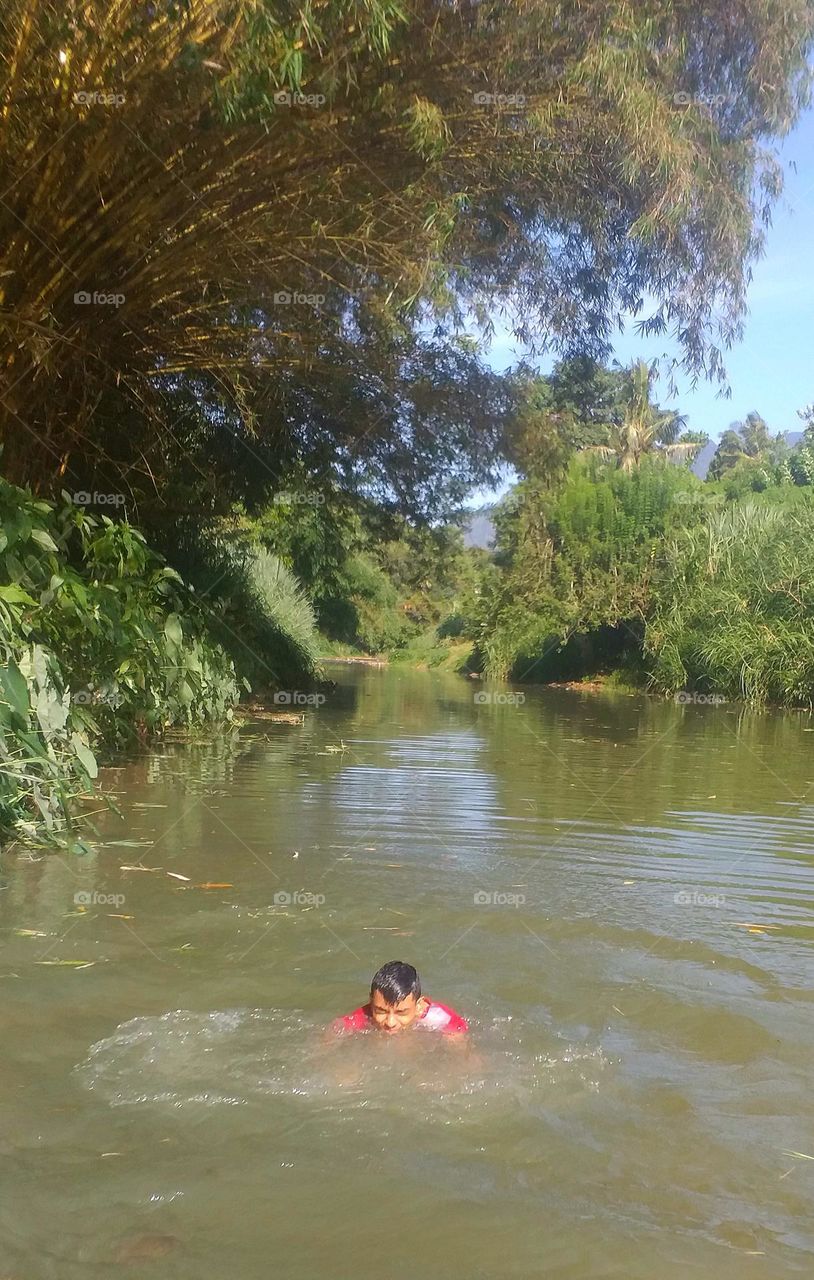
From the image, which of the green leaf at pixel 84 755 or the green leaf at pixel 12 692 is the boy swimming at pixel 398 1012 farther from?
the green leaf at pixel 84 755

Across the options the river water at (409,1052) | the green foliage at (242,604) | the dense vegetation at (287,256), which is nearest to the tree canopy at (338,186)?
the dense vegetation at (287,256)

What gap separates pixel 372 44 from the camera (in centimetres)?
643

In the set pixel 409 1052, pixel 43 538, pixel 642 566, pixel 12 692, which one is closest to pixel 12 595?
pixel 12 692

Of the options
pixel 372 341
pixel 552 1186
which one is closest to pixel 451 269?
pixel 372 341

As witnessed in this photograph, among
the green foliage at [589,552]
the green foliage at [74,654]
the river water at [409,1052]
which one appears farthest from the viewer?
the green foliage at [589,552]

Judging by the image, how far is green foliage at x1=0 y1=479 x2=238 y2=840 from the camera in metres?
6.18

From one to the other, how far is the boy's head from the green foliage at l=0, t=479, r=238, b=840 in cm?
259

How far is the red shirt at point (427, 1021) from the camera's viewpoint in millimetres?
4043

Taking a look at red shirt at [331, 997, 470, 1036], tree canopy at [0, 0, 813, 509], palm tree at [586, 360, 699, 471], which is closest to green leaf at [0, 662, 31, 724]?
red shirt at [331, 997, 470, 1036]

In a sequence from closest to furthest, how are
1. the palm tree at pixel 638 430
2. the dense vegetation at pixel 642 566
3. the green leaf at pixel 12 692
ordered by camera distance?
the green leaf at pixel 12 692, the dense vegetation at pixel 642 566, the palm tree at pixel 638 430

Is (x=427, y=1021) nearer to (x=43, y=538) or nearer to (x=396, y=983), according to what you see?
(x=396, y=983)

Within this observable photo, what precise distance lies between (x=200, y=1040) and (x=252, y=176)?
6488 millimetres

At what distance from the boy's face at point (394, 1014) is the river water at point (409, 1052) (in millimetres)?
81

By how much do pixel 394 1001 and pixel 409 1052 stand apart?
198mm
